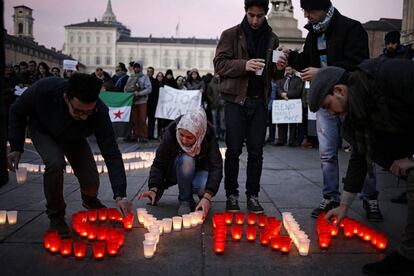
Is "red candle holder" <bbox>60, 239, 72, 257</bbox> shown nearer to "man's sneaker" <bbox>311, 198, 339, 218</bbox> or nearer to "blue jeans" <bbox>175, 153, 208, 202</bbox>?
"blue jeans" <bbox>175, 153, 208, 202</bbox>

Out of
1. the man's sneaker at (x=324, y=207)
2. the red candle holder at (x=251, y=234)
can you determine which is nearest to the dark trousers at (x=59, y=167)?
the red candle holder at (x=251, y=234)

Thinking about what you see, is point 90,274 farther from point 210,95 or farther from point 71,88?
point 210,95

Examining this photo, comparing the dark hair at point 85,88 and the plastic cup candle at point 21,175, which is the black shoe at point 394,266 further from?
the plastic cup candle at point 21,175

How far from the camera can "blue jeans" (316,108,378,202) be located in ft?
14.4

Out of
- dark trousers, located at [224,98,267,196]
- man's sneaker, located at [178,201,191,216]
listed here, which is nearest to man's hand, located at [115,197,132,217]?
man's sneaker, located at [178,201,191,216]

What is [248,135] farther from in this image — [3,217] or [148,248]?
[3,217]

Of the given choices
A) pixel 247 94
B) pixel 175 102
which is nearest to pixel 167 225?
pixel 247 94

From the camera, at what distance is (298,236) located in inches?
132

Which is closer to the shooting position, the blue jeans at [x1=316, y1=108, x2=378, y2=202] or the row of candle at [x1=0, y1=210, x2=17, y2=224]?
the row of candle at [x1=0, y1=210, x2=17, y2=224]

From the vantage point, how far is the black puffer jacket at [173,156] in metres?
4.52

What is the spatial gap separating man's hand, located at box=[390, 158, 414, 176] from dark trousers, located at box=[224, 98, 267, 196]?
1.73 meters

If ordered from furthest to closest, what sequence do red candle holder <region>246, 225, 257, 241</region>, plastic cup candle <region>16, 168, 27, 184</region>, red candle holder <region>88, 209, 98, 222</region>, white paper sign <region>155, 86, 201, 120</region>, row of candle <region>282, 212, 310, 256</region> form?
white paper sign <region>155, 86, 201, 120</region> → plastic cup candle <region>16, 168, 27, 184</region> → red candle holder <region>88, 209, 98, 222</region> → red candle holder <region>246, 225, 257, 241</region> → row of candle <region>282, 212, 310, 256</region>

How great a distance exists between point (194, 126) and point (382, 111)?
1958 mm

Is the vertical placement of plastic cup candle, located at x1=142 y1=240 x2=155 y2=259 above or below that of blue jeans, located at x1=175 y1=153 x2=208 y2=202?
below
